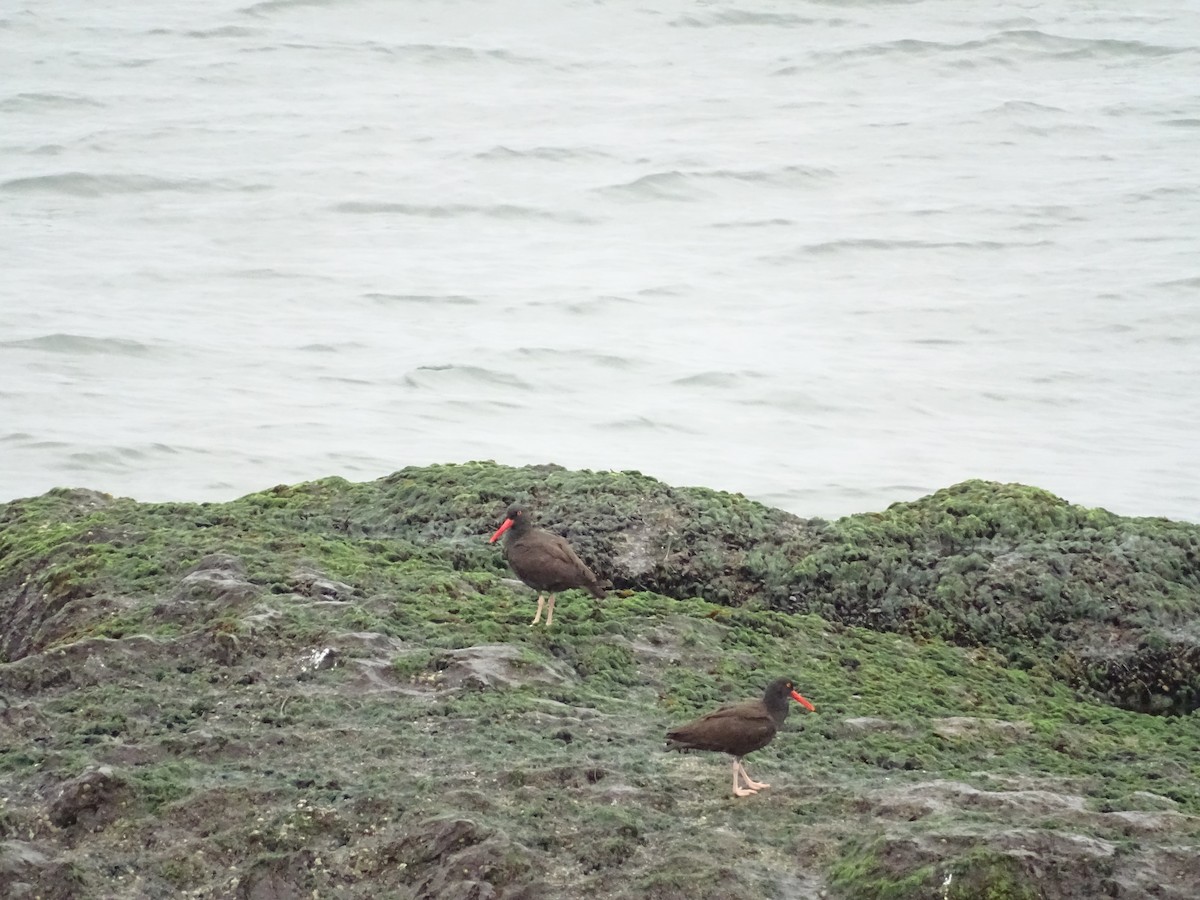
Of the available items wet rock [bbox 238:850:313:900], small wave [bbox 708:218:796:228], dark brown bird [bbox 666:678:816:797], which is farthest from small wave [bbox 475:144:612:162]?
wet rock [bbox 238:850:313:900]

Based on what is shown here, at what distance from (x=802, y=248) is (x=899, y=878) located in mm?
23552

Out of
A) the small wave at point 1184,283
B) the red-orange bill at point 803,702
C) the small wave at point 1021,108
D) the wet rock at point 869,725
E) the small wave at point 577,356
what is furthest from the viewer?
the small wave at point 1021,108

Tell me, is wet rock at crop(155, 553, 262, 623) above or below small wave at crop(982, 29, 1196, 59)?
above

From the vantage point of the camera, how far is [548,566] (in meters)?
7.71

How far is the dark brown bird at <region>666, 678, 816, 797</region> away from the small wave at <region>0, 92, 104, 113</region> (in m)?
30.9

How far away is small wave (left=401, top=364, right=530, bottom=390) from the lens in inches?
873

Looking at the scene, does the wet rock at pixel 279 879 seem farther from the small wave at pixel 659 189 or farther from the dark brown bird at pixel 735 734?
the small wave at pixel 659 189

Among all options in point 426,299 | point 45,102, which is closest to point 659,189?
point 426,299

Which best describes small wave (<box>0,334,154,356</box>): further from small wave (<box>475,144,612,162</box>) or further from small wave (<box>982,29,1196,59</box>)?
small wave (<box>982,29,1196,59</box>)

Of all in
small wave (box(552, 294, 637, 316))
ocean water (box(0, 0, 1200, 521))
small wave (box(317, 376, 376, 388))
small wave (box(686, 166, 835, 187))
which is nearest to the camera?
ocean water (box(0, 0, 1200, 521))

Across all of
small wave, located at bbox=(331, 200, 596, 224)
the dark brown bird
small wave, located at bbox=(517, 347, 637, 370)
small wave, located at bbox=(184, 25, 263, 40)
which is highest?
the dark brown bird

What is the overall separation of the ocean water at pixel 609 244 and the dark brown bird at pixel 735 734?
39.0 ft

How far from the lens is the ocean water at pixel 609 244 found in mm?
20156

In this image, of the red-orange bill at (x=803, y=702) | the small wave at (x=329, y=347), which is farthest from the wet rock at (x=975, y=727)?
the small wave at (x=329, y=347)
